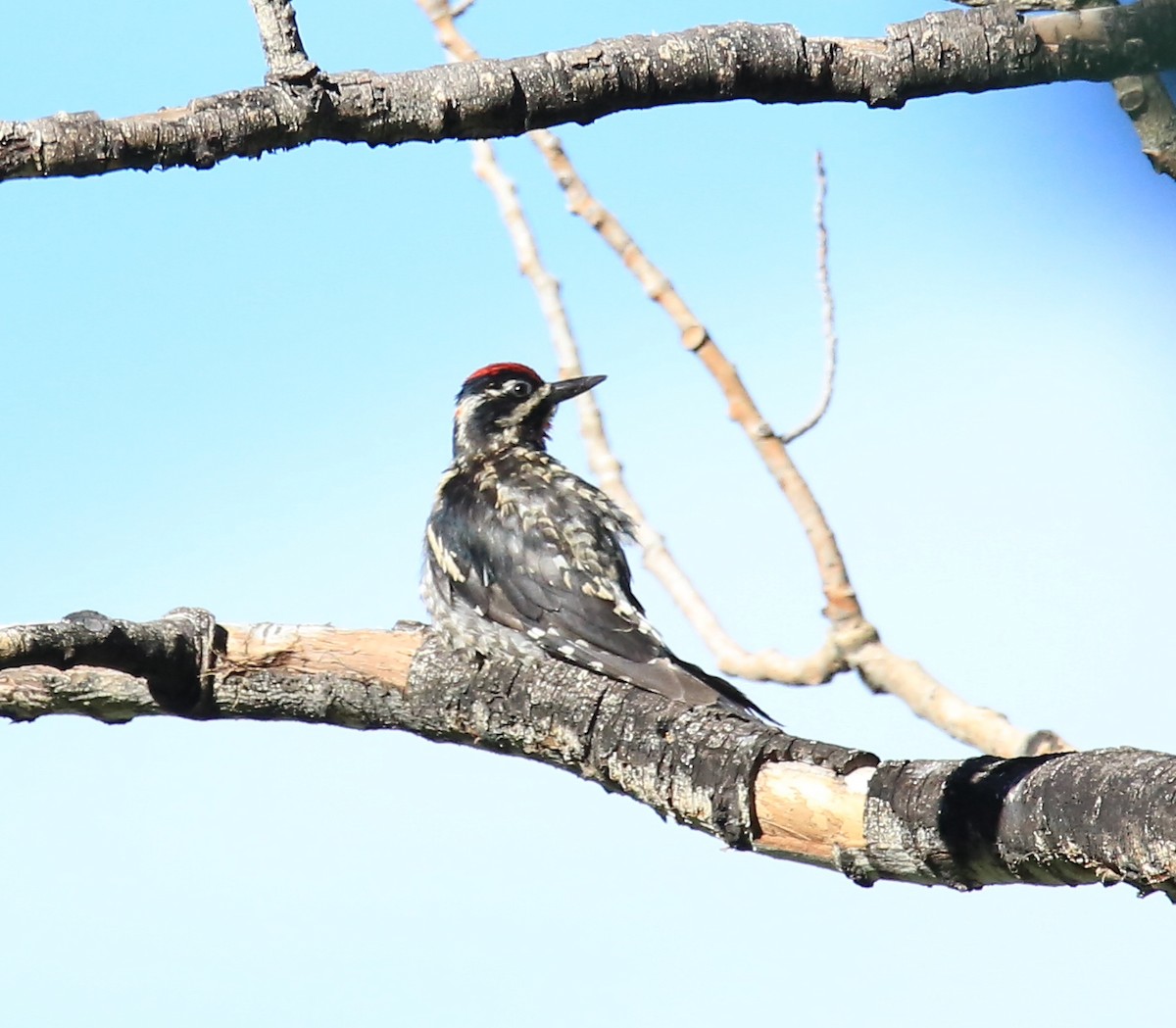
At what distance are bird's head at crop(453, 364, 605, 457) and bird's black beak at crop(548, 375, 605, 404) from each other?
0.67 ft

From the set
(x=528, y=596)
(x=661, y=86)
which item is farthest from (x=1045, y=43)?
(x=528, y=596)

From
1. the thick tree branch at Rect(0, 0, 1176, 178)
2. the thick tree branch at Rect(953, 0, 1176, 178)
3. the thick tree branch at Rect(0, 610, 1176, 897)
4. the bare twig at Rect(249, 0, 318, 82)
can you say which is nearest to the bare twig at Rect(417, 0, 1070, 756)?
the thick tree branch at Rect(0, 610, 1176, 897)

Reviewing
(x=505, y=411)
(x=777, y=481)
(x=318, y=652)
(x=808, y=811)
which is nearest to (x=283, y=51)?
(x=808, y=811)

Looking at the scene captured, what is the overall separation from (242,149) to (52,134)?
0.88ft

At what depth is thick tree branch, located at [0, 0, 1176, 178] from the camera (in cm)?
210

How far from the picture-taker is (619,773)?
3469mm

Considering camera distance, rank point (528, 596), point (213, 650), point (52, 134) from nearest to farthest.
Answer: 1. point (52, 134)
2. point (213, 650)
3. point (528, 596)

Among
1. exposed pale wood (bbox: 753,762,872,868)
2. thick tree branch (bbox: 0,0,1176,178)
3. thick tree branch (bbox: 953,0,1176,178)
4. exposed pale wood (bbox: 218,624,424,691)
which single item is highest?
thick tree branch (bbox: 0,0,1176,178)

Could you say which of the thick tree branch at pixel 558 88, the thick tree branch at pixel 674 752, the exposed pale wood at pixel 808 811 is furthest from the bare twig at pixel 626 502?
the thick tree branch at pixel 558 88

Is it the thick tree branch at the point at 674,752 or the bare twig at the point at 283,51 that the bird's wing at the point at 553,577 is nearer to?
the thick tree branch at the point at 674,752

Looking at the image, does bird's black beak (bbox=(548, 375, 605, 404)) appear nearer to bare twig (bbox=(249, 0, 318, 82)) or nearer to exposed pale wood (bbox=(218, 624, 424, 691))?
exposed pale wood (bbox=(218, 624, 424, 691))

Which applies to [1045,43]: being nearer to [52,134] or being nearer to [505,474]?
[52,134]

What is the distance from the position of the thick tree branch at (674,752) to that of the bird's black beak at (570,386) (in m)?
1.65

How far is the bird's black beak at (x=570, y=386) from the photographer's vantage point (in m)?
5.49
